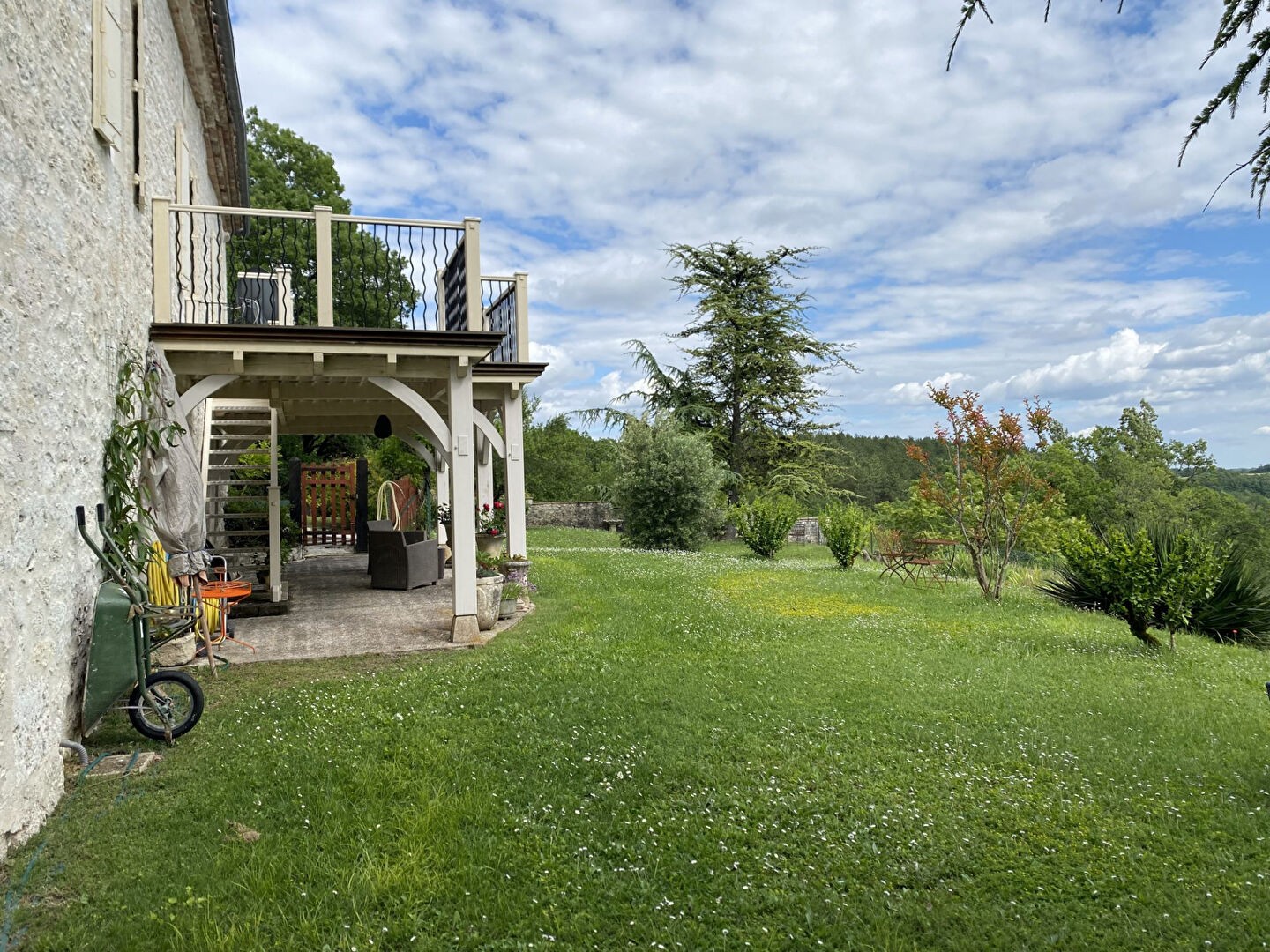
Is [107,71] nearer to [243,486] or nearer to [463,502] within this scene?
[463,502]

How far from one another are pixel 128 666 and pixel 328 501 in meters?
15.2

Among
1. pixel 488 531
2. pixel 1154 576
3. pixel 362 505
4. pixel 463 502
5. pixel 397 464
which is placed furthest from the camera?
pixel 397 464

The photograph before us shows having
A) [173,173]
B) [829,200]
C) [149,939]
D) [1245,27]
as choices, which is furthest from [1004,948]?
[829,200]

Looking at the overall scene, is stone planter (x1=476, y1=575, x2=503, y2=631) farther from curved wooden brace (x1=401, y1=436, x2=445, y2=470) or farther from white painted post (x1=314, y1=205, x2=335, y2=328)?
curved wooden brace (x1=401, y1=436, x2=445, y2=470)

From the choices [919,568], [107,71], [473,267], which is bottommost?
[919,568]

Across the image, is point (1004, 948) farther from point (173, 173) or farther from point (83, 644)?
point (173, 173)

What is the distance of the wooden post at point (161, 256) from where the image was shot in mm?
7332

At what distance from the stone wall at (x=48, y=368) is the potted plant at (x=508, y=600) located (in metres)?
4.78

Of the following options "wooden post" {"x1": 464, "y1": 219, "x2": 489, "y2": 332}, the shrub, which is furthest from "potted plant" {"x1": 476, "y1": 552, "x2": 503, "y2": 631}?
the shrub

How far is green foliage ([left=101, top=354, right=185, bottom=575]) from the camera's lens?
561 centimetres

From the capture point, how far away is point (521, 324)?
→ 10227 millimetres

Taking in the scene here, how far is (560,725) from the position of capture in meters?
5.54

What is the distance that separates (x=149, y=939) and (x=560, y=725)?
2819 millimetres

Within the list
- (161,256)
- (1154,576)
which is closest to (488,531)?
(161,256)
